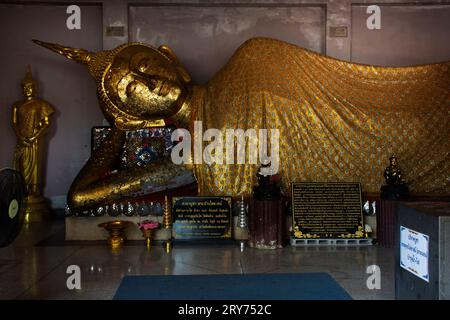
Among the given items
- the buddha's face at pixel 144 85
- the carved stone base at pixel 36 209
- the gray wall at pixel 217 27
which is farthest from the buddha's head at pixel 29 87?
the buddha's face at pixel 144 85

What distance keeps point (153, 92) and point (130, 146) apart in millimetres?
739

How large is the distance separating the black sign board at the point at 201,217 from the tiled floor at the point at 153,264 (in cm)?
17

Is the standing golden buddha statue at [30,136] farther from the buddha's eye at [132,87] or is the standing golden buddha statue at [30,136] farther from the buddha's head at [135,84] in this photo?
the buddha's eye at [132,87]

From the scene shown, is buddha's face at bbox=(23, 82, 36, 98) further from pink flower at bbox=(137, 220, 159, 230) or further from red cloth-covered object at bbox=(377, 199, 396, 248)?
red cloth-covered object at bbox=(377, 199, 396, 248)

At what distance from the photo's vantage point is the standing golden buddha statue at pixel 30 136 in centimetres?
548

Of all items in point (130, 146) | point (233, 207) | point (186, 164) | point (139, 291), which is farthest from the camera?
point (130, 146)

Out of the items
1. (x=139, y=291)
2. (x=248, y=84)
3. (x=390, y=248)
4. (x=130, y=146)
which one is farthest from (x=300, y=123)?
(x=139, y=291)

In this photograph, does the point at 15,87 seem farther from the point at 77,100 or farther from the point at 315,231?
the point at 315,231

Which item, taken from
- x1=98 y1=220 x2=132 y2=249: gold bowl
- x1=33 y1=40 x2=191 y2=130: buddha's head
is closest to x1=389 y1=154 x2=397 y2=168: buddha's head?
x1=33 y1=40 x2=191 y2=130: buddha's head

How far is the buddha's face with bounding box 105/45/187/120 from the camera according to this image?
4.64 metres

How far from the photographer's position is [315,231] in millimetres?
3900

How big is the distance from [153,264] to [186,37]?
3.36m

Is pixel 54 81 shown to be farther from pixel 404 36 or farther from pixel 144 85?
pixel 404 36

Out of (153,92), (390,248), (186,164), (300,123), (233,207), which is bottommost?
(390,248)
